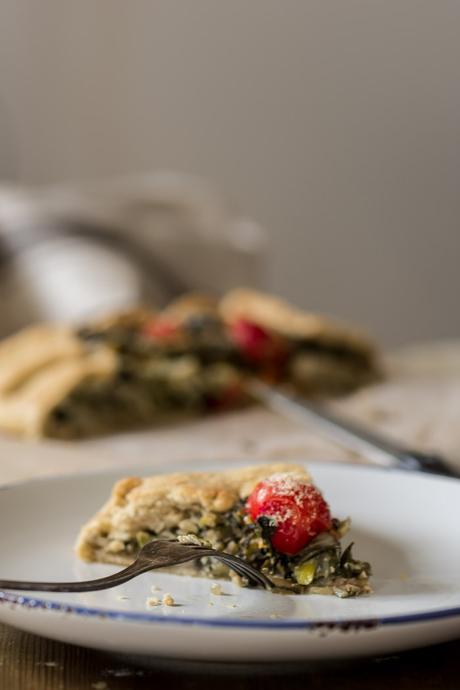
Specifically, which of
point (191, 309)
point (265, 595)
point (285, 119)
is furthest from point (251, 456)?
point (285, 119)

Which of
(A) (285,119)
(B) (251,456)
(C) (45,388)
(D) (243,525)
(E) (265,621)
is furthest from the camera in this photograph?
(A) (285,119)

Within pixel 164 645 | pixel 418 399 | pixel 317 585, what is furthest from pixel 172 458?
pixel 164 645

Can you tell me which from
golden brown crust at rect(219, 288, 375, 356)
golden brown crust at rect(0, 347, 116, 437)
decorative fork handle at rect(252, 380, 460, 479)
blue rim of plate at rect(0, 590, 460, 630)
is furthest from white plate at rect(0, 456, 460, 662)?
golden brown crust at rect(219, 288, 375, 356)

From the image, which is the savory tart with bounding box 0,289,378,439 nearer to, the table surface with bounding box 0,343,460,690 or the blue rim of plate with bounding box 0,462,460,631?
the table surface with bounding box 0,343,460,690

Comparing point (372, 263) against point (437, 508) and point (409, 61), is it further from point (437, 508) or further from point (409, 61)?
point (437, 508)

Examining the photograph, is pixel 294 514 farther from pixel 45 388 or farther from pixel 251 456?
pixel 45 388

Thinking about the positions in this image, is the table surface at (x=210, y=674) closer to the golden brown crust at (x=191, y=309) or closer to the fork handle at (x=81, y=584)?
the fork handle at (x=81, y=584)

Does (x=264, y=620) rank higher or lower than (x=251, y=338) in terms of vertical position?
lower
